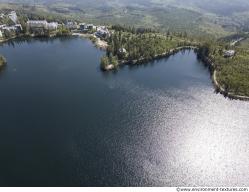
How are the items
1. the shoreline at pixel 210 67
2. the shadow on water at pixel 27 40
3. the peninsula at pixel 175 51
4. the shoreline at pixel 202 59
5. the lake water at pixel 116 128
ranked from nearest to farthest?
the lake water at pixel 116 128
the shoreline at pixel 210 67
the shoreline at pixel 202 59
the peninsula at pixel 175 51
the shadow on water at pixel 27 40

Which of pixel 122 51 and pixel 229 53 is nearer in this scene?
pixel 122 51

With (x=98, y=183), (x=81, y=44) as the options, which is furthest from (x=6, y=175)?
(x=81, y=44)

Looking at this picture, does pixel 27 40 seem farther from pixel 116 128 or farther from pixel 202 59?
pixel 116 128

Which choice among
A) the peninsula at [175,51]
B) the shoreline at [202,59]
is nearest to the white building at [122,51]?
the peninsula at [175,51]

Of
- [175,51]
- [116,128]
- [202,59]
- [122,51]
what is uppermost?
[122,51]

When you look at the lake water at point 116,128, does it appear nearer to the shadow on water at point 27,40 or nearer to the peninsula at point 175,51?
the peninsula at point 175,51

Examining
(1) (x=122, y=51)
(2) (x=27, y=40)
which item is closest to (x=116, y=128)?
(1) (x=122, y=51)

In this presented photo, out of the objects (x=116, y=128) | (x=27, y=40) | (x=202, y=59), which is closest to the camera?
(x=116, y=128)

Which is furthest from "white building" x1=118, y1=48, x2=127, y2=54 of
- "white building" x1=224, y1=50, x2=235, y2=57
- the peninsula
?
"white building" x1=224, y1=50, x2=235, y2=57
